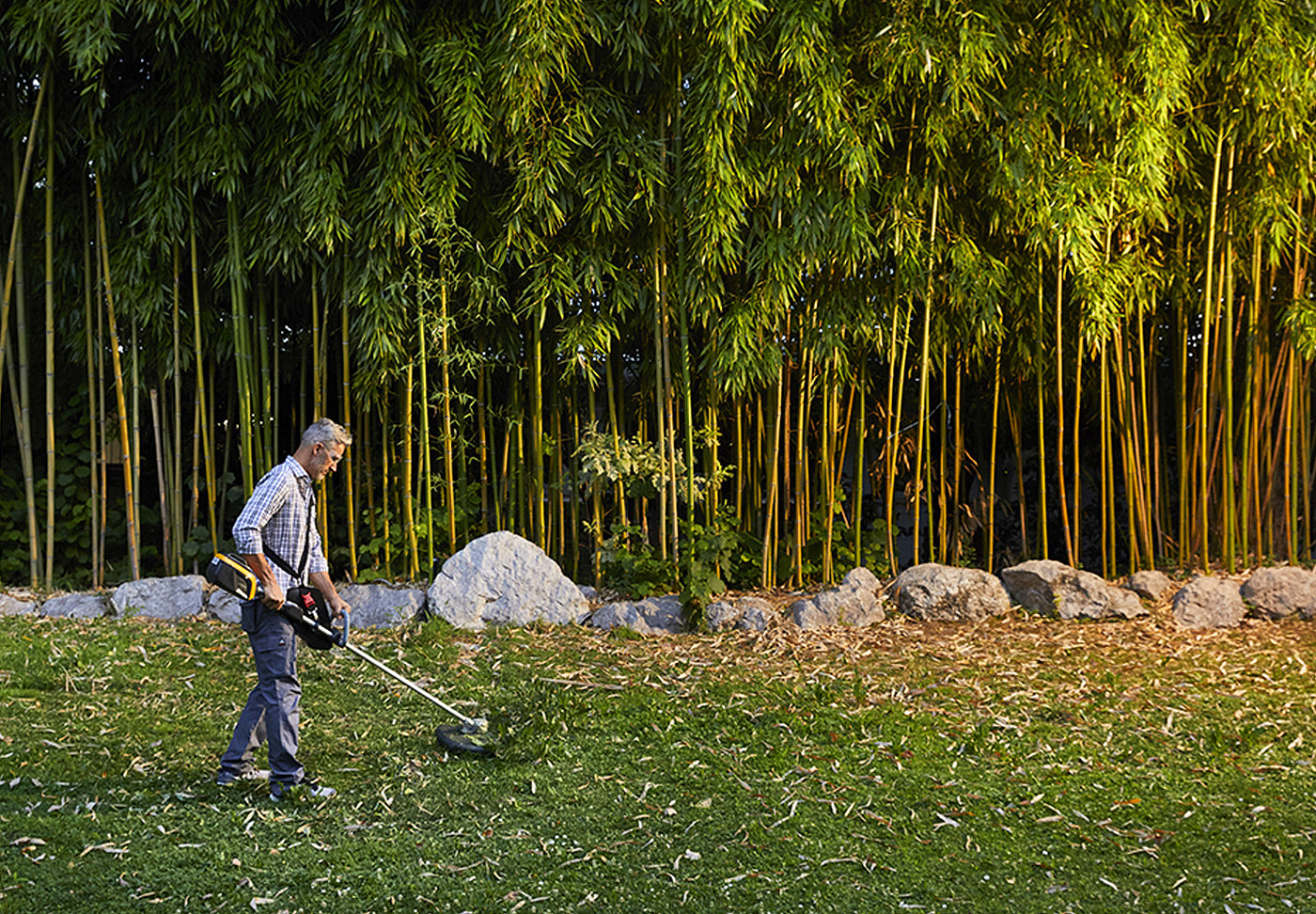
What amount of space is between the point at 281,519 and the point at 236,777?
69cm

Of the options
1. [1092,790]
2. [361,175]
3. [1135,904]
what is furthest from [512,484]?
[1135,904]

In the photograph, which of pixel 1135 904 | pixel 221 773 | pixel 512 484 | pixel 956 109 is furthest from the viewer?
pixel 512 484

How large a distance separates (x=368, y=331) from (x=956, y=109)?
2.63 m

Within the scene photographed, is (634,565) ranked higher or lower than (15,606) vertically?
higher

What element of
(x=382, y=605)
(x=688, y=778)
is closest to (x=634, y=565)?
(x=382, y=605)

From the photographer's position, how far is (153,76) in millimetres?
5094

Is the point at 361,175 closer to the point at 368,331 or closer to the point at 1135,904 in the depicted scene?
the point at 368,331

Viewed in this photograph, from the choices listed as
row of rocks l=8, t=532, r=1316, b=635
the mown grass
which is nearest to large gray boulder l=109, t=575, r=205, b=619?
row of rocks l=8, t=532, r=1316, b=635

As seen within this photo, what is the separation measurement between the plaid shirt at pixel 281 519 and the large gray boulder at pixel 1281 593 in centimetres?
413

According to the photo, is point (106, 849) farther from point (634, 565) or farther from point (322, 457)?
point (634, 565)

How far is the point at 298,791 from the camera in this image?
279 centimetres

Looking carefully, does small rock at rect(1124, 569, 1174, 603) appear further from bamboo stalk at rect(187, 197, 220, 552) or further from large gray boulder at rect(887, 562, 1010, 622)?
bamboo stalk at rect(187, 197, 220, 552)

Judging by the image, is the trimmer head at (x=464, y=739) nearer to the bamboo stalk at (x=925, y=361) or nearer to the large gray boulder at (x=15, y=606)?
the bamboo stalk at (x=925, y=361)

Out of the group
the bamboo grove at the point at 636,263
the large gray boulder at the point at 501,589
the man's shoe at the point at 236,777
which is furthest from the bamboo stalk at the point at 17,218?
the man's shoe at the point at 236,777
